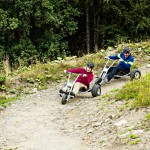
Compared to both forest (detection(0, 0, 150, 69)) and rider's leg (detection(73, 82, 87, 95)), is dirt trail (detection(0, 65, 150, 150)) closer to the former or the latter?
rider's leg (detection(73, 82, 87, 95))

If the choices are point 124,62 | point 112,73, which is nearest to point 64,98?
point 112,73

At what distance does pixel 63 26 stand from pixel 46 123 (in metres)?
19.5

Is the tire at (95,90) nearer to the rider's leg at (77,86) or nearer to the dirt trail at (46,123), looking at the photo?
the dirt trail at (46,123)

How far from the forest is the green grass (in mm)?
13977

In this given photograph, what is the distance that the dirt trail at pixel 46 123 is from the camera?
8648 millimetres

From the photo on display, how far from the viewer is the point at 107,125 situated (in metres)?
8.98

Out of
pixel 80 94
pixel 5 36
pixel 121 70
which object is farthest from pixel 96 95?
pixel 5 36

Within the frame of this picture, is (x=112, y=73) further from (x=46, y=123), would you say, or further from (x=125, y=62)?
(x=46, y=123)

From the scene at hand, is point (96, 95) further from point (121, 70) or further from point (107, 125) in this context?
point (107, 125)

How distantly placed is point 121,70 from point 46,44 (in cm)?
1473

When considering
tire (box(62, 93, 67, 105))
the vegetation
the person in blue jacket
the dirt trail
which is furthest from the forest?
tire (box(62, 93, 67, 105))

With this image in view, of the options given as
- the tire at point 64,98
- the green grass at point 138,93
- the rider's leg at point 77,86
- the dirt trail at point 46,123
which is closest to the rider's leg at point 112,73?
the dirt trail at point 46,123

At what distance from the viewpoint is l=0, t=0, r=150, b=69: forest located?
26.5m

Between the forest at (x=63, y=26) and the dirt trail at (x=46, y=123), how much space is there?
1157 centimetres
